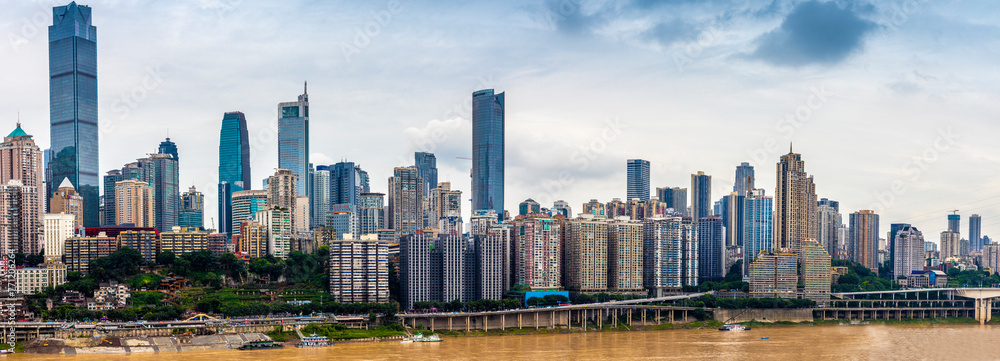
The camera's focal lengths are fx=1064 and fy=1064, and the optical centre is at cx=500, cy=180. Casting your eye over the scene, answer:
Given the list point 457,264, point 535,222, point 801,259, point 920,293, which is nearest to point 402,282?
point 457,264

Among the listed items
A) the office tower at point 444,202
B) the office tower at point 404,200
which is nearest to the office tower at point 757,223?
the office tower at point 444,202

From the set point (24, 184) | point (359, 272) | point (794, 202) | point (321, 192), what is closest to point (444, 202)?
point (321, 192)

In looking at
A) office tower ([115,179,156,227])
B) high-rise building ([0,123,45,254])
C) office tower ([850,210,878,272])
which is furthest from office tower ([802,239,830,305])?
office tower ([115,179,156,227])

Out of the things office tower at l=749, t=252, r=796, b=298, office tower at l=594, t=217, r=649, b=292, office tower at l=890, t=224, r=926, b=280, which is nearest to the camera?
office tower at l=749, t=252, r=796, b=298

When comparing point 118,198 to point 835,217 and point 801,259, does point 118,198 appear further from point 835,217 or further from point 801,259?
point 835,217

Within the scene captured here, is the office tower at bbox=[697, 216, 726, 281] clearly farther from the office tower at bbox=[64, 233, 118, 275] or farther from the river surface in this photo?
the office tower at bbox=[64, 233, 118, 275]

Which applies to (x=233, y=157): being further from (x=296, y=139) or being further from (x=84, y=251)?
(x=84, y=251)

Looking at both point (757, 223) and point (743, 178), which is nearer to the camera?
point (757, 223)
